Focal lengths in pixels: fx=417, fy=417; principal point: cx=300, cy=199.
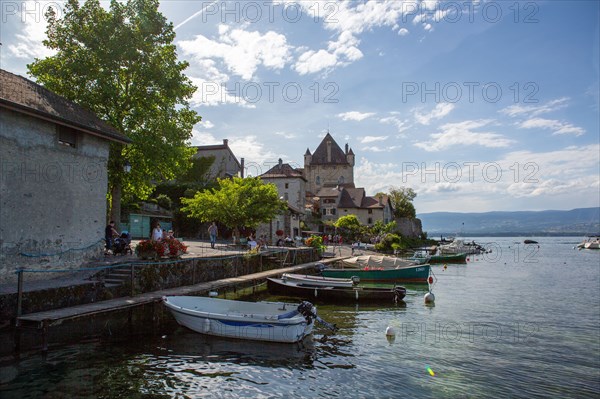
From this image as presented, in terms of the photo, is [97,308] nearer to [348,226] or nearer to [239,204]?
[239,204]

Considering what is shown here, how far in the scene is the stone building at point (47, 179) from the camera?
1481 cm

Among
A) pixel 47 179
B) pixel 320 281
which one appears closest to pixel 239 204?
pixel 320 281

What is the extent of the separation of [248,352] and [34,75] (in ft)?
66.5

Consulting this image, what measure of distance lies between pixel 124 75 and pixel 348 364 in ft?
67.4

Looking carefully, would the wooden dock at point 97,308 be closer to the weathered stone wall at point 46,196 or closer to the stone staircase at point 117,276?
the stone staircase at point 117,276

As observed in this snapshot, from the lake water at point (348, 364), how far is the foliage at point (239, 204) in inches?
628

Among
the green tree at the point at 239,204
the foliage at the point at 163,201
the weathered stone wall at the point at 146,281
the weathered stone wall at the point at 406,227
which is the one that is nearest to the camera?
the weathered stone wall at the point at 146,281

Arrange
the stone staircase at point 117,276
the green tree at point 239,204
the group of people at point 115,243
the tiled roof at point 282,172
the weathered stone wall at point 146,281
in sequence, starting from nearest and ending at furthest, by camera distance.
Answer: the weathered stone wall at point 146,281
the stone staircase at point 117,276
the group of people at point 115,243
the green tree at point 239,204
the tiled roof at point 282,172

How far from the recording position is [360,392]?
10.7 metres

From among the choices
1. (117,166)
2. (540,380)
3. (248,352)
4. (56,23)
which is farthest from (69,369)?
(56,23)

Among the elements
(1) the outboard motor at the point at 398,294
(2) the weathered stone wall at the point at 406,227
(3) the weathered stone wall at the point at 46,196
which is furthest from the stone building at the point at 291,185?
(3) the weathered stone wall at the point at 46,196

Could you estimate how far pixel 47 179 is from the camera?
16.3 metres

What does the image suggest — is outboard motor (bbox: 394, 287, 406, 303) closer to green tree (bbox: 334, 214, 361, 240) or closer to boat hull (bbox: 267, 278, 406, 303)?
boat hull (bbox: 267, 278, 406, 303)

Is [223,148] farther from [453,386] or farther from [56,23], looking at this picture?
[453,386]
